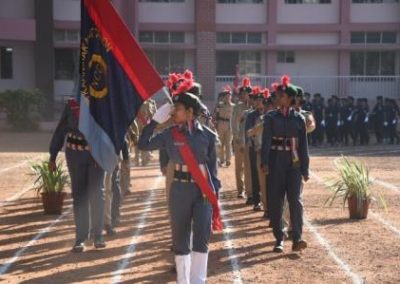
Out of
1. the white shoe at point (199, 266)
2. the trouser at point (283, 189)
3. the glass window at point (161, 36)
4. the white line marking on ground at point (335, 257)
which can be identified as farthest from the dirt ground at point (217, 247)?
the glass window at point (161, 36)

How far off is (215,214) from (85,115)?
1.92 metres

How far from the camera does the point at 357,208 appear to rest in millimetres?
9773

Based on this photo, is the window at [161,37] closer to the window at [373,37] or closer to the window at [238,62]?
the window at [238,62]

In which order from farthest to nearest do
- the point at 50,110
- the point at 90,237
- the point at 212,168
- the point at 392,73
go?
the point at 392,73
the point at 50,110
the point at 90,237
the point at 212,168

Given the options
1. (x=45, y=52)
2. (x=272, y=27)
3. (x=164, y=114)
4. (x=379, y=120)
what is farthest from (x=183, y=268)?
(x=272, y=27)

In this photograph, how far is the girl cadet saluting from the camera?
573 centimetres

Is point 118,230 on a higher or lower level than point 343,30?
lower

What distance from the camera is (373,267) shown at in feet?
23.5

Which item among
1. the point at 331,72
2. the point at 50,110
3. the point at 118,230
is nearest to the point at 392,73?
the point at 331,72

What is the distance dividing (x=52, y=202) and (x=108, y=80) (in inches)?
145

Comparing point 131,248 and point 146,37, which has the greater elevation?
point 146,37

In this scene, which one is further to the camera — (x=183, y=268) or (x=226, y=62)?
(x=226, y=62)

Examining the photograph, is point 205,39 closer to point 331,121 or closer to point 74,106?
point 331,121

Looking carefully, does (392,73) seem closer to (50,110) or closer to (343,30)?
(343,30)
